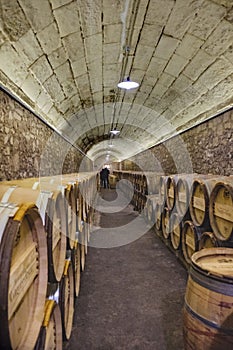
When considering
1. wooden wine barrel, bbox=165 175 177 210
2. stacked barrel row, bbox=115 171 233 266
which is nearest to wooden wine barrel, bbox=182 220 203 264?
stacked barrel row, bbox=115 171 233 266

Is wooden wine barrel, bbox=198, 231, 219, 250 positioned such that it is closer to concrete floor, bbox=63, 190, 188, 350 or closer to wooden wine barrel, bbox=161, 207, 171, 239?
concrete floor, bbox=63, 190, 188, 350

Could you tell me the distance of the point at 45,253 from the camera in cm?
124

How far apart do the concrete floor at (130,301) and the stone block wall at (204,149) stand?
1809mm

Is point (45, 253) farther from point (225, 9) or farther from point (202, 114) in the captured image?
point (202, 114)

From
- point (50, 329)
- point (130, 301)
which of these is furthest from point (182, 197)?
point (50, 329)

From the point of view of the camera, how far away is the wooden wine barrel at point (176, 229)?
12.6 ft

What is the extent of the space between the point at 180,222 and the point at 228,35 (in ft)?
8.12

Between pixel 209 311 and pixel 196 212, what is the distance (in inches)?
73.2

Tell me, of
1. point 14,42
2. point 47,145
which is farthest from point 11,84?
point 47,145

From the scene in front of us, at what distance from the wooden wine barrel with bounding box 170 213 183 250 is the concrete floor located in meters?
0.29

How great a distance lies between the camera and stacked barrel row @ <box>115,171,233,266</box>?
2.48 meters

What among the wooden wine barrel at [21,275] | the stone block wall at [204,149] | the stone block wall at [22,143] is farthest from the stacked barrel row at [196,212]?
the stone block wall at [22,143]

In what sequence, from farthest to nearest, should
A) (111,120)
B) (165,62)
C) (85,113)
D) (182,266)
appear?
(111,120)
(85,113)
(165,62)
(182,266)

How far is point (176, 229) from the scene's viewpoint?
13.2 ft
